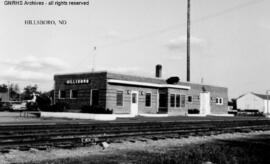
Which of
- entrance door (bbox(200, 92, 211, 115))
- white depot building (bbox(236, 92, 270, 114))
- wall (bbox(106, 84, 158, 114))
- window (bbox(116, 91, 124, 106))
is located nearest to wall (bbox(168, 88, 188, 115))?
wall (bbox(106, 84, 158, 114))

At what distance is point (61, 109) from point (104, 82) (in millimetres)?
4349

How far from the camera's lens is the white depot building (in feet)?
266

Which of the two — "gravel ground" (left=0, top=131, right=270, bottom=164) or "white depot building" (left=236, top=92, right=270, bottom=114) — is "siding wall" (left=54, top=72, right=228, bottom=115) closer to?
"gravel ground" (left=0, top=131, right=270, bottom=164)

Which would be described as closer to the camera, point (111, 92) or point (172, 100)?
point (111, 92)

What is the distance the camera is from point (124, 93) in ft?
103

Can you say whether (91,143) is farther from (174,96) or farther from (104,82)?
(174,96)

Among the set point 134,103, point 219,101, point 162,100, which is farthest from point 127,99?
point 219,101

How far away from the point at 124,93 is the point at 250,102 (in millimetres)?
63216

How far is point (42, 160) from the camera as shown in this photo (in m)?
8.92

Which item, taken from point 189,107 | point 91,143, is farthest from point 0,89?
point 91,143

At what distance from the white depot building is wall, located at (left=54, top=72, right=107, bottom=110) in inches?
2267

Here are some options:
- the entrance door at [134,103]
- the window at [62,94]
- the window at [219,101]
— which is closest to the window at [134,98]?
the entrance door at [134,103]

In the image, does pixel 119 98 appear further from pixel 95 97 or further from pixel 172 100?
pixel 172 100

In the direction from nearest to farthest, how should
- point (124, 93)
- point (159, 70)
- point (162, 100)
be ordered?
point (124, 93) < point (162, 100) < point (159, 70)
